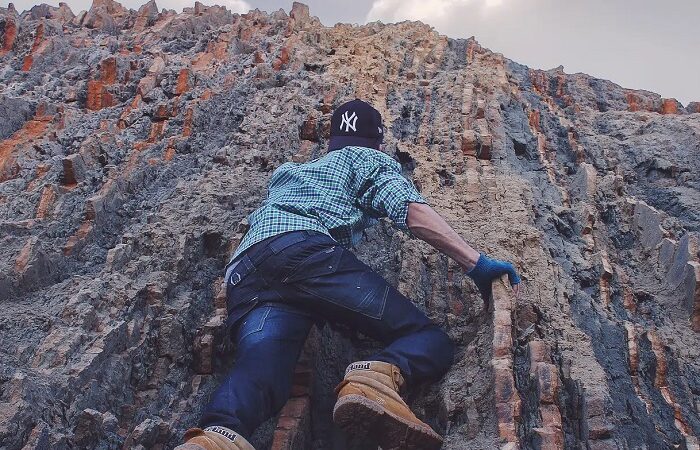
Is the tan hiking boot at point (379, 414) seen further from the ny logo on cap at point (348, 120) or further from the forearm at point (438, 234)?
the ny logo on cap at point (348, 120)

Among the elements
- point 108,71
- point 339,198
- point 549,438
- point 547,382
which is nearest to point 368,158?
point 339,198

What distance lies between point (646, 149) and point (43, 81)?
6860mm

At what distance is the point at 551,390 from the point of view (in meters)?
3.75

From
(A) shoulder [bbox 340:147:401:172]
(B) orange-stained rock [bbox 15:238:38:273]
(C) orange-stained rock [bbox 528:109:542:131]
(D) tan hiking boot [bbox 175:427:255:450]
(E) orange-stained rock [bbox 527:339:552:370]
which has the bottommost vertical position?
(D) tan hiking boot [bbox 175:427:255:450]

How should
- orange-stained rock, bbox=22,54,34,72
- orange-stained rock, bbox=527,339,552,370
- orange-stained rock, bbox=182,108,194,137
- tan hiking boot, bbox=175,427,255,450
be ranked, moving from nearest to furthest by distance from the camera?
tan hiking boot, bbox=175,427,255,450
orange-stained rock, bbox=527,339,552,370
orange-stained rock, bbox=182,108,194,137
orange-stained rock, bbox=22,54,34,72

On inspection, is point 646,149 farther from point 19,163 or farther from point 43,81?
point 43,81

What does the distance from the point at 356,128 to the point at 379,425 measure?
2087 millimetres

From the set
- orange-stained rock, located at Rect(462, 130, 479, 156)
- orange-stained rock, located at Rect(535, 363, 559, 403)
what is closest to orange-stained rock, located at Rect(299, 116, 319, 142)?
orange-stained rock, located at Rect(462, 130, 479, 156)

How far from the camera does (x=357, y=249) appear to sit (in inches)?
213

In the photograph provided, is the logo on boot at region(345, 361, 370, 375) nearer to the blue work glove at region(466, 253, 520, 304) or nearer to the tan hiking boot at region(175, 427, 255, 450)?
the tan hiking boot at region(175, 427, 255, 450)

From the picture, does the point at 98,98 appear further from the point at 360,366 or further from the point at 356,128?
the point at 360,366

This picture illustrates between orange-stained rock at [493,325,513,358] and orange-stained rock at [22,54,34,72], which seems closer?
orange-stained rock at [493,325,513,358]

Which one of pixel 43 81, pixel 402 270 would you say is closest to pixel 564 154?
pixel 402 270

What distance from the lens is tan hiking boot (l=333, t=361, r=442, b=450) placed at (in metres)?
3.34
